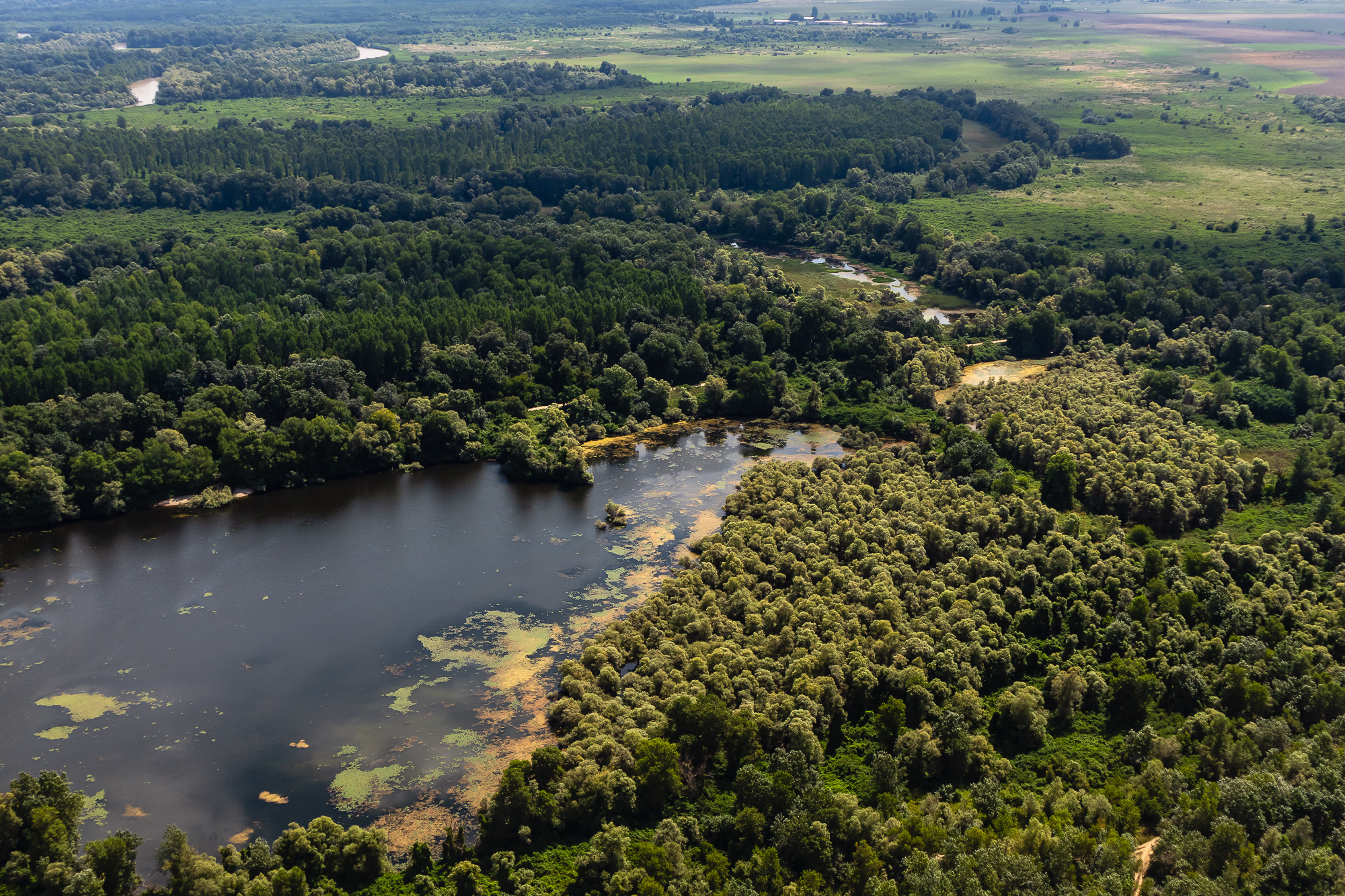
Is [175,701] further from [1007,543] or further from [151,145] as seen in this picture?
[151,145]

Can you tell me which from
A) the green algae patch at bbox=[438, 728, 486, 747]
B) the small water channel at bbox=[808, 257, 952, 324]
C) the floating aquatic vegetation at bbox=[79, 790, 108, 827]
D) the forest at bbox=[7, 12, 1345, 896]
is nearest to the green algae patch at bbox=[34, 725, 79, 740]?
the floating aquatic vegetation at bbox=[79, 790, 108, 827]

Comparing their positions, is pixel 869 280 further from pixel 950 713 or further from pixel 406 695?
pixel 406 695

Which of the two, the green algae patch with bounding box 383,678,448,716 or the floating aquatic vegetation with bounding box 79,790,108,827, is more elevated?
the green algae patch with bounding box 383,678,448,716

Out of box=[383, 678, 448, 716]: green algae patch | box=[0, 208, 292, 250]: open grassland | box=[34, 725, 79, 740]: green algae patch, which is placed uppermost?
box=[0, 208, 292, 250]: open grassland

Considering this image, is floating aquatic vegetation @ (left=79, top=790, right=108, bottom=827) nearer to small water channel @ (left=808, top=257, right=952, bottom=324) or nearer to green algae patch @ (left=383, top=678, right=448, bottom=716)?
green algae patch @ (left=383, top=678, right=448, bottom=716)

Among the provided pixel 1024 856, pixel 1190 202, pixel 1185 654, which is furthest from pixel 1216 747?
pixel 1190 202

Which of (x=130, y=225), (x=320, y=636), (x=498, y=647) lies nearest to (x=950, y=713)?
(x=498, y=647)

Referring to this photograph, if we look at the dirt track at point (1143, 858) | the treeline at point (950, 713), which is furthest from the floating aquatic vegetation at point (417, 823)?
the dirt track at point (1143, 858)
